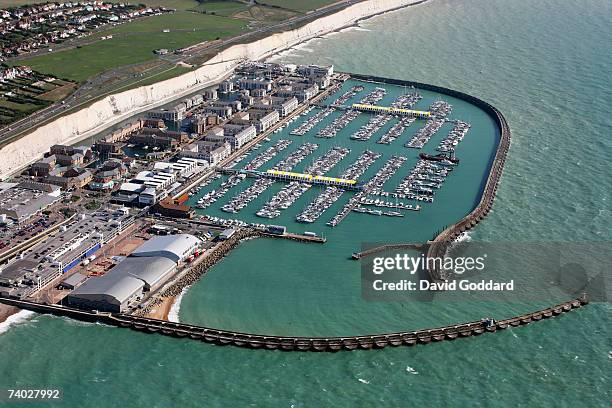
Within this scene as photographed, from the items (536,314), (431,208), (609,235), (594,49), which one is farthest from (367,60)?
(536,314)

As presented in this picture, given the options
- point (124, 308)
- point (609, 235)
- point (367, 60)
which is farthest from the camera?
point (367, 60)

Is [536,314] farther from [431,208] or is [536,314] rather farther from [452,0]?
[452,0]

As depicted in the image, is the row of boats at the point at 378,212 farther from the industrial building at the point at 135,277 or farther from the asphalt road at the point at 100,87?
the asphalt road at the point at 100,87

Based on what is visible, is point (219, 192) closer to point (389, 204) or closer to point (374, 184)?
point (374, 184)

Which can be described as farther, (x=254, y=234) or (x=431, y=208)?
(x=431, y=208)

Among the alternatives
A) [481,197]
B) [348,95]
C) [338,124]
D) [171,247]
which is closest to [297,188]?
[481,197]

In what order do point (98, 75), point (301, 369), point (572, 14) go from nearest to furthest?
point (301, 369) < point (98, 75) < point (572, 14)

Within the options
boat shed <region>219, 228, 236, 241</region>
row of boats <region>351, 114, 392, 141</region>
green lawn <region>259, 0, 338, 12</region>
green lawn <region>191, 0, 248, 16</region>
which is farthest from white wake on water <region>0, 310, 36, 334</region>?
green lawn <region>259, 0, 338, 12</region>

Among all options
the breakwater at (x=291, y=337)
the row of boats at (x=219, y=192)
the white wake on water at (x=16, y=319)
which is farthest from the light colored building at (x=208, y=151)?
the white wake on water at (x=16, y=319)
